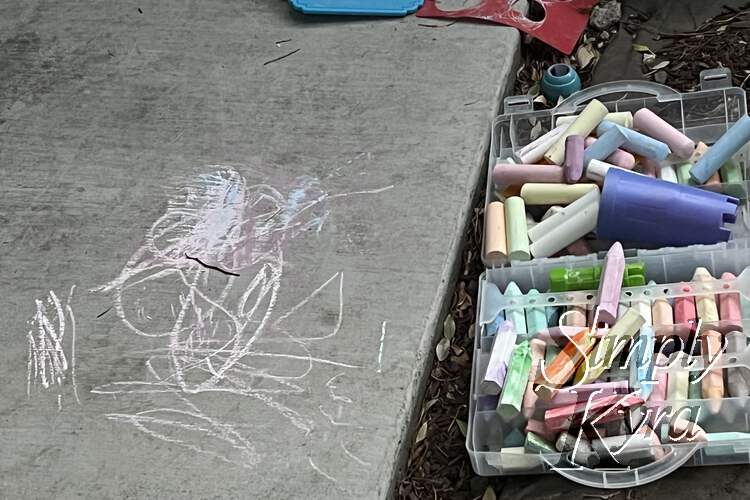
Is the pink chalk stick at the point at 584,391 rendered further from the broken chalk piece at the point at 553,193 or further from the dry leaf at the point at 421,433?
the broken chalk piece at the point at 553,193

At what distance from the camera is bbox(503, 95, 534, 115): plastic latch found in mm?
2850

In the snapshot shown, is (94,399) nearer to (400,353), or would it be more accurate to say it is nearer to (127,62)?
(400,353)

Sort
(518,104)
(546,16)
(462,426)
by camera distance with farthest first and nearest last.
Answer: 1. (546,16)
2. (518,104)
3. (462,426)

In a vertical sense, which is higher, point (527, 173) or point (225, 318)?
point (527, 173)

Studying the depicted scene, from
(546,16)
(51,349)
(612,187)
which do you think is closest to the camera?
(612,187)

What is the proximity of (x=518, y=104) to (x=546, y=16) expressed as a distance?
0.45m

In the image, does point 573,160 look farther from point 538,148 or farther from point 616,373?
point 616,373

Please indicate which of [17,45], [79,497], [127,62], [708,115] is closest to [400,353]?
[79,497]

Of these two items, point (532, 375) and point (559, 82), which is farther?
point (559, 82)

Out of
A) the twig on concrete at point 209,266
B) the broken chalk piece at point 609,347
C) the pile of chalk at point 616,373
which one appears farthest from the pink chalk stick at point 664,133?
the twig on concrete at point 209,266

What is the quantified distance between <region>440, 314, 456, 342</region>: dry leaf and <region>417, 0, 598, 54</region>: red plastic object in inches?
41.5

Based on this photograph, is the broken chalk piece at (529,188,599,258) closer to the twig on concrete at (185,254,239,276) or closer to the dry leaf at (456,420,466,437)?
the dry leaf at (456,420,466,437)

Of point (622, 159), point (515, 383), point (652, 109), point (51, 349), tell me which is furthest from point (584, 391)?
point (51, 349)

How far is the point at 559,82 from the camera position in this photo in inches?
115
